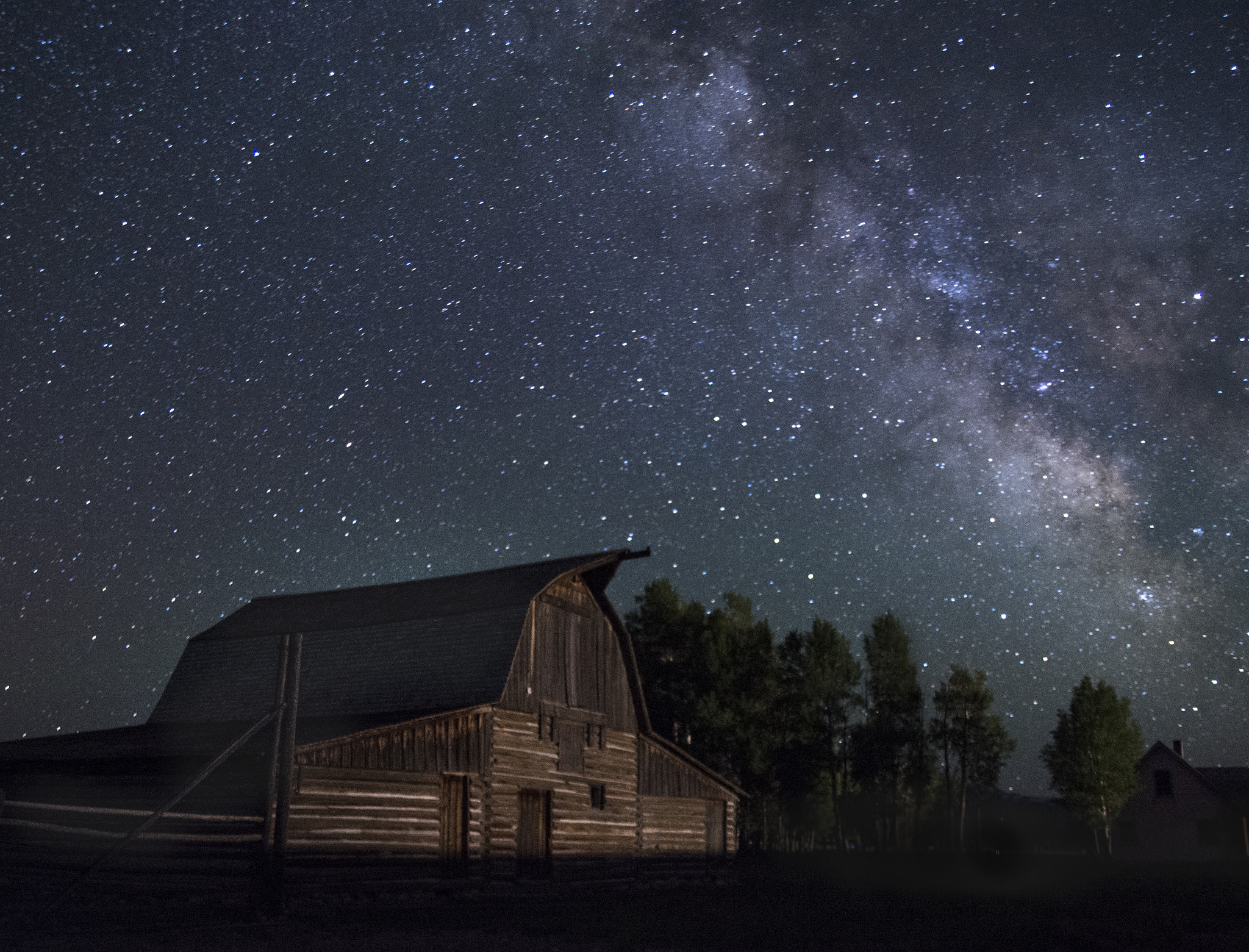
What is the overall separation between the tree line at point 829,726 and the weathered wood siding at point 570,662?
22.1 metres

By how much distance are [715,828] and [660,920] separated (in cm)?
1447

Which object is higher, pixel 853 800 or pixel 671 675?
pixel 671 675

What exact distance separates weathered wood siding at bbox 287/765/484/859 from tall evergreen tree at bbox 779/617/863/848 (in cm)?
3262

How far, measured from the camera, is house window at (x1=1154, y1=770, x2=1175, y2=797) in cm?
5669

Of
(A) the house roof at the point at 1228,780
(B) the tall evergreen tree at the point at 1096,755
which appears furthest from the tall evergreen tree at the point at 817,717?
(A) the house roof at the point at 1228,780

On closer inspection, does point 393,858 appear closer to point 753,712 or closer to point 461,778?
point 461,778

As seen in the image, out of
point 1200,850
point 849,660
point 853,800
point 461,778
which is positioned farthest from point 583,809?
point 1200,850

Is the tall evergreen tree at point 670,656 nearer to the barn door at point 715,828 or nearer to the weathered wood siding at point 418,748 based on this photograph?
the barn door at point 715,828

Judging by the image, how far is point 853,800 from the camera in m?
61.8

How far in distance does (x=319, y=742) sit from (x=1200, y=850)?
53983mm

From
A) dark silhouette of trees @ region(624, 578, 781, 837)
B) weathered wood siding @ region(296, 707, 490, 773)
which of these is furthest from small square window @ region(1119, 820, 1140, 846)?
weathered wood siding @ region(296, 707, 490, 773)

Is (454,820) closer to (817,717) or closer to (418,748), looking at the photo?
(418,748)

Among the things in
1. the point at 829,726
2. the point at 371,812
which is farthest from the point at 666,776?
the point at 829,726

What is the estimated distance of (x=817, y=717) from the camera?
55406 mm
